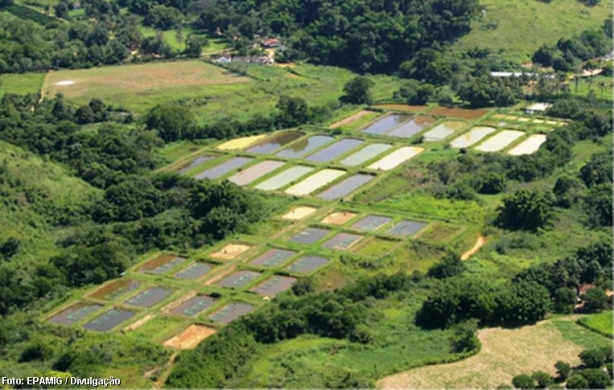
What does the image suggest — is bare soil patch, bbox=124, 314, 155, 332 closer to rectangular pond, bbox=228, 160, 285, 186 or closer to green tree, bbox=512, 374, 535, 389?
green tree, bbox=512, 374, 535, 389

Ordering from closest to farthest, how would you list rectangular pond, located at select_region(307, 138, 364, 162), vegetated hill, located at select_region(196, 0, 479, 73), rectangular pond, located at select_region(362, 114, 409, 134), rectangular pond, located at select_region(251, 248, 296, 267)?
1. rectangular pond, located at select_region(251, 248, 296, 267)
2. rectangular pond, located at select_region(307, 138, 364, 162)
3. rectangular pond, located at select_region(362, 114, 409, 134)
4. vegetated hill, located at select_region(196, 0, 479, 73)

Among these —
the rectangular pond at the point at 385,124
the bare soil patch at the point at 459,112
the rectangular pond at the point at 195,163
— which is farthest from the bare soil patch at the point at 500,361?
the bare soil patch at the point at 459,112

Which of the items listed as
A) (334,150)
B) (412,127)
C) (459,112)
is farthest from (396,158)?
(459,112)

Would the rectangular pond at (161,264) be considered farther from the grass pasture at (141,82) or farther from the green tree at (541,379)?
the grass pasture at (141,82)

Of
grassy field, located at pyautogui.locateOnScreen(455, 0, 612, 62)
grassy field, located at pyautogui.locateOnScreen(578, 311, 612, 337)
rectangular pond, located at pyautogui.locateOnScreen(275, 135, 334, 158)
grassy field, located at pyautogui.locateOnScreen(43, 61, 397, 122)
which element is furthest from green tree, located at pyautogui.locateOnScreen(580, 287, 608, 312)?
grassy field, located at pyautogui.locateOnScreen(455, 0, 612, 62)

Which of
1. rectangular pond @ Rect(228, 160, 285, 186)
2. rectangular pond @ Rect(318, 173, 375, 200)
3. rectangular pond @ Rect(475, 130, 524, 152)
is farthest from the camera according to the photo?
rectangular pond @ Rect(475, 130, 524, 152)

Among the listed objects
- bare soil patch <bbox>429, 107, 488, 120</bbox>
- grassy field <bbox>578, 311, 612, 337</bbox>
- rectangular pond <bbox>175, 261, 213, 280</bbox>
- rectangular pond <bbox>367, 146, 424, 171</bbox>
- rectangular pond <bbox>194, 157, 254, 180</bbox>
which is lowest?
rectangular pond <bbox>175, 261, 213, 280</bbox>

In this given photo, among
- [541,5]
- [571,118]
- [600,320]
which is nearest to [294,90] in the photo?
[571,118]
